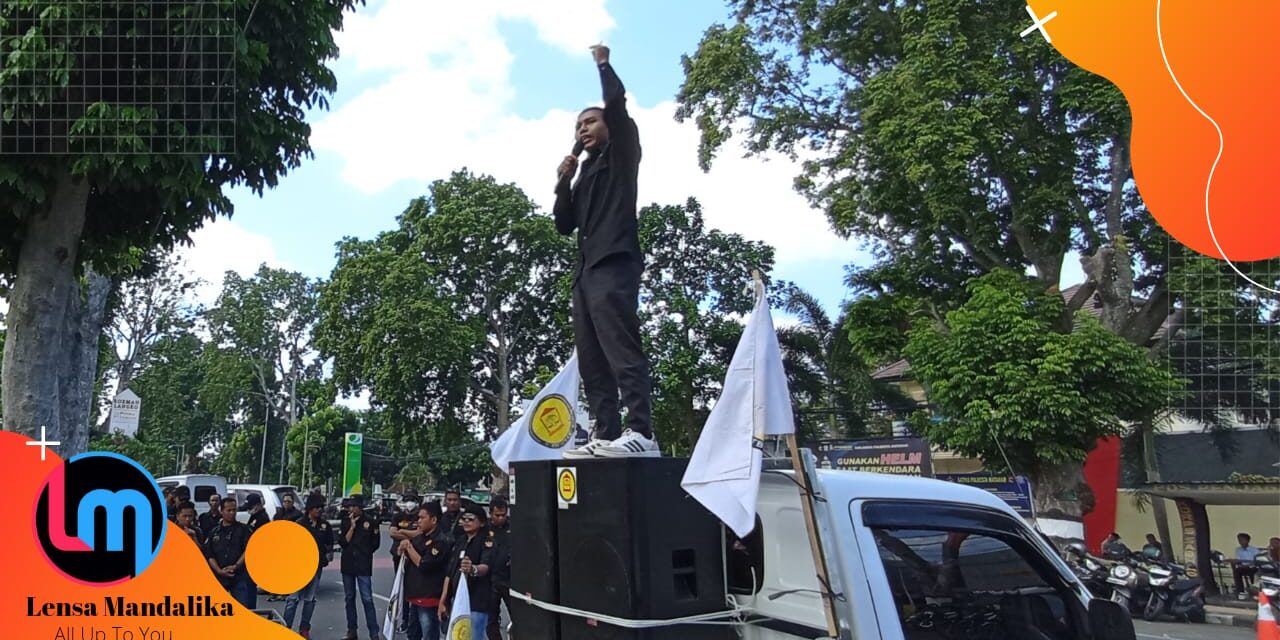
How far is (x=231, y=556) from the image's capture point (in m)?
9.82

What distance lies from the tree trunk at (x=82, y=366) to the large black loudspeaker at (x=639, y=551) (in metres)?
7.93

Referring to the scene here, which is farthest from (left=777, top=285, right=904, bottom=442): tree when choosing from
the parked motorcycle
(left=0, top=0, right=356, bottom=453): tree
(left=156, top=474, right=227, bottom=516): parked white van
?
(left=0, top=0, right=356, bottom=453): tree

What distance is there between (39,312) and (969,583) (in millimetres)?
7252

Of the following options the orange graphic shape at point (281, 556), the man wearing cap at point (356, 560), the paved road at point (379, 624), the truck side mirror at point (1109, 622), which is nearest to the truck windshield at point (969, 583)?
the truck side mirror at point (1109, 622)

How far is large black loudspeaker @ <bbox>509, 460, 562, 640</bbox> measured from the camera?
298 centimetres

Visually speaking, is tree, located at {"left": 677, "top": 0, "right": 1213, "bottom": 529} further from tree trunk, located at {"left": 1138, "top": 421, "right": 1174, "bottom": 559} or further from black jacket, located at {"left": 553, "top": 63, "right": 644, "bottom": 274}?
black jacket, located at {"left": 553, "top": 63, "right": 644, "bottom": 274}

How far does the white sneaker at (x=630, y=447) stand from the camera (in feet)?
10.1

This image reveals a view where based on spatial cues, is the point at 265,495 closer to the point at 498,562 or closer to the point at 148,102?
the point at 498,562

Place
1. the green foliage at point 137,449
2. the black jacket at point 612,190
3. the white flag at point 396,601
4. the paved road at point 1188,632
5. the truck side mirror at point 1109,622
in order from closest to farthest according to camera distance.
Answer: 1. the truck side mirror at point 1109,622
2. the black jacket at point 612,190
3. the white flag at point 396,601
4. the paved road at point 1188,632
5. the green foliage at point 137,449

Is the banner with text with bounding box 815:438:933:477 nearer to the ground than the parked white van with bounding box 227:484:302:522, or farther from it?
farther from it

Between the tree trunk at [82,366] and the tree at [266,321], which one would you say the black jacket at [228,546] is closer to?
the tree trunk at [82,366]

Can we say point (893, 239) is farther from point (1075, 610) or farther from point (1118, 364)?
point (1075, 610)

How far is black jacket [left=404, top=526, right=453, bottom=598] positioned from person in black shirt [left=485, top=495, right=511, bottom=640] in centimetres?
53

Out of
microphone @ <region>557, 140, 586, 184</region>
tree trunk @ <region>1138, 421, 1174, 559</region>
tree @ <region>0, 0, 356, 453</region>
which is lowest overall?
tree trunk @ <region>1138, 421, 1174, 559</region>
